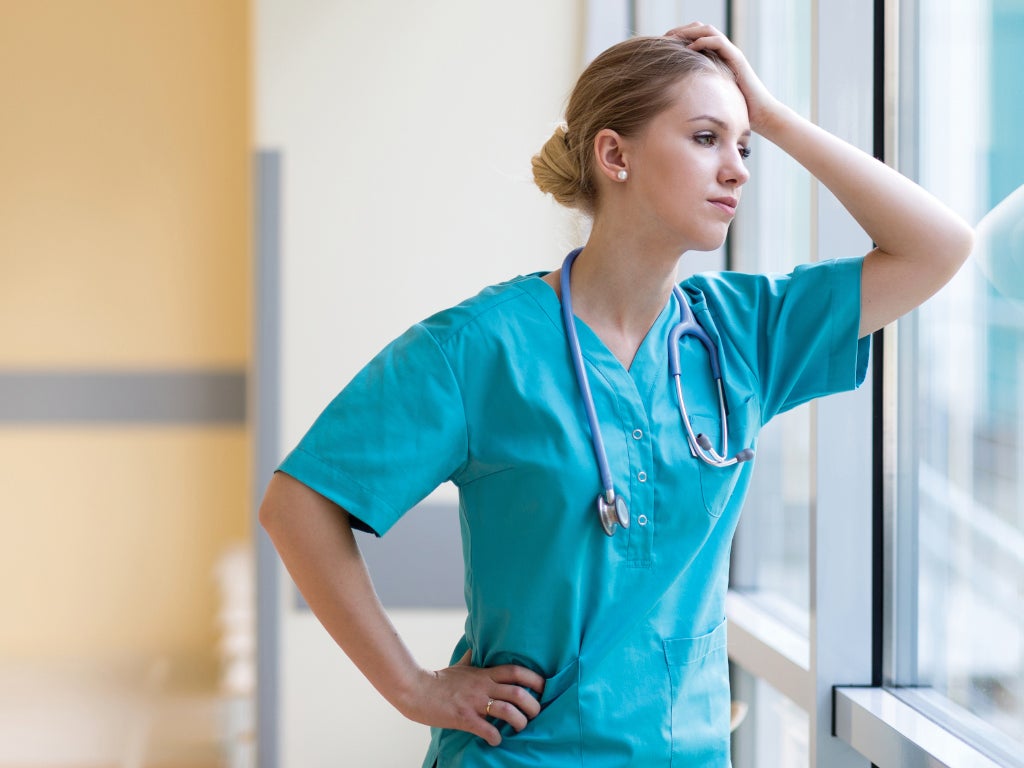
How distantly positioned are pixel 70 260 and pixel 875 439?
9.00 feet

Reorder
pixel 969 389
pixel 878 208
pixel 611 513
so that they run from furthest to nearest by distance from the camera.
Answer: pixel 969 389, pixel 878 208, pixel 611 513

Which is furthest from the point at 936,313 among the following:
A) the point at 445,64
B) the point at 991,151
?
the point at 445,64

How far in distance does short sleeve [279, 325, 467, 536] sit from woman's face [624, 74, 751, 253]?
27 centimetres

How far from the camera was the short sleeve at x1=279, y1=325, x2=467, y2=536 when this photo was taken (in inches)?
41.9

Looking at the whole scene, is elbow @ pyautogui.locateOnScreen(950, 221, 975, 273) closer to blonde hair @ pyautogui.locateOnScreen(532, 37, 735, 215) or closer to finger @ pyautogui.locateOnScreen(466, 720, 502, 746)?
blonde hair @ pyautogui.locateOnScreen(532, 37, 735, 215)

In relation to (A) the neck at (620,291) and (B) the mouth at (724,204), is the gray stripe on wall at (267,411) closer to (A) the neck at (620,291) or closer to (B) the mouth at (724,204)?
(A) the neck at (620,291)

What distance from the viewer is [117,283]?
345 cm

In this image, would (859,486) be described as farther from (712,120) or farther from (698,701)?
(712,120)

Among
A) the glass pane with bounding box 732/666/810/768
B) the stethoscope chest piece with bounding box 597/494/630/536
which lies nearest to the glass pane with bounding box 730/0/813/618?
the glass pane with bounding box 732/666/810/768

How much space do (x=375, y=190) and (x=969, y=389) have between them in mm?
1417

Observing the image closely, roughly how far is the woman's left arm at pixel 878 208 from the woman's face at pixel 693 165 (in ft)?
0.24

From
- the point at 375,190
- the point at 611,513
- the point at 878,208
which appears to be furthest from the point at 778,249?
the point at 611,513

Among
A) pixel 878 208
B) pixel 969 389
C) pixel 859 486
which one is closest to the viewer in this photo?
pixel 878 208

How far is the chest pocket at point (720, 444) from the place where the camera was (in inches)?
42.9
